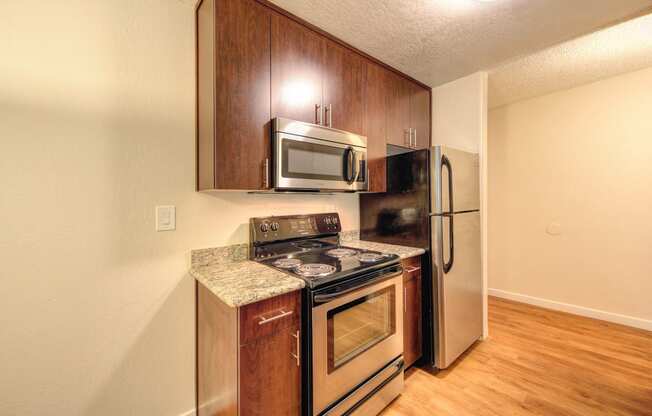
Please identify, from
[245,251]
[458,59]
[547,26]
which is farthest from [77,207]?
[547,26]

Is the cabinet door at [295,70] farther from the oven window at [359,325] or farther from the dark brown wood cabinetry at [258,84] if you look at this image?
the oven window at [359,325]

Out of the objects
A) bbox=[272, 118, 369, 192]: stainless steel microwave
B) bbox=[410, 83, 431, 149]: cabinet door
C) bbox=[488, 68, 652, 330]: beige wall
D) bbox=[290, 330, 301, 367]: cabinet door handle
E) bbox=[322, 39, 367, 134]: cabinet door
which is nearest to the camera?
bbox=[290, 330, 301, 367]: cabinet door handle

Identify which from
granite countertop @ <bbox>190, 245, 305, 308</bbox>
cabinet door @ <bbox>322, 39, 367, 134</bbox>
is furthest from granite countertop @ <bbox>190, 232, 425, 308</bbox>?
cabinet door @ <bbox>322, 39, 367, 134</bbox>

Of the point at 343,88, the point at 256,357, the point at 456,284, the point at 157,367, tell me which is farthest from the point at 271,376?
the point at 343,88

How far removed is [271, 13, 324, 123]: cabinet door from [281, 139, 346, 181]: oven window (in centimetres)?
18

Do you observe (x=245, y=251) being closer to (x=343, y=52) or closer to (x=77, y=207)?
(x=77, y=207)

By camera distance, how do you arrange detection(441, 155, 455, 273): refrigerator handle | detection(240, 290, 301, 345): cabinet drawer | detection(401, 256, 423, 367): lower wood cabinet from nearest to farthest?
1. detection(240, 290, 301, 345): cabinet drawer
2. detection(401, 256, 423, 367): lower wood cabinet
3. detection(441, 155, 455, 273): refrigerator handle

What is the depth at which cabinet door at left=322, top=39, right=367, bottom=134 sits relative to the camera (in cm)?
175

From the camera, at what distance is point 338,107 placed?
180 cm

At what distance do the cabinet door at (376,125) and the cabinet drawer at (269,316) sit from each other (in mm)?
1114

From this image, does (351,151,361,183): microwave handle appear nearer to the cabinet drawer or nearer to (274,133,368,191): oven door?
(274,133,368,191): oven door

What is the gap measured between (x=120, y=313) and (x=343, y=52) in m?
2.04

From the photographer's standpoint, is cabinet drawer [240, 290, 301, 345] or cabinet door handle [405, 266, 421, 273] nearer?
cabinet drawer [240, 290, 301, 345]

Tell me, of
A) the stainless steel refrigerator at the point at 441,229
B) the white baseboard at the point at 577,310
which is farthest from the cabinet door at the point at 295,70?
the white baseboard at the point at 577,310
